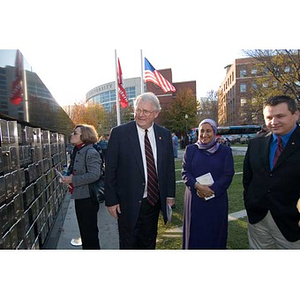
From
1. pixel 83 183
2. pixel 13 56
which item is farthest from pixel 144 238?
pixel 13 56

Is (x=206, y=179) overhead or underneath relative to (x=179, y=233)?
overhead

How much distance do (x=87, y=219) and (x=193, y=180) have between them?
1231mm

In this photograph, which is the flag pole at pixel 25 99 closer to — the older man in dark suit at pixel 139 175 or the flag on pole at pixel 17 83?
the flag on pole at pixel 17 83

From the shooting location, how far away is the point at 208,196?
2389 mm

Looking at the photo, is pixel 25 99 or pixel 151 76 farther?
pixel 151 76

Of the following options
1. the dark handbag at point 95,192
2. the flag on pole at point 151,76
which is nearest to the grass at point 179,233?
the dark handbag at point 95,192

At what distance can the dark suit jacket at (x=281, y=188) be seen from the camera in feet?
5.96

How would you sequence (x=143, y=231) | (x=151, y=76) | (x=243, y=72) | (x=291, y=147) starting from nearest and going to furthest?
(x=291, y=147) → (x=143, y=231) → (x=151, y=76) → (x=243, y=72)

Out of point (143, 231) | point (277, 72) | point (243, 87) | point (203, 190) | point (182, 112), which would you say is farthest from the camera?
point (182, 112)

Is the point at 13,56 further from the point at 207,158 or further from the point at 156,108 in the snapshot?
the point at 207,158

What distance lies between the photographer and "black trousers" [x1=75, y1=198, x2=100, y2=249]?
2.57m

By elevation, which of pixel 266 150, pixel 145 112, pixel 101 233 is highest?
Answer: pixel 145 112

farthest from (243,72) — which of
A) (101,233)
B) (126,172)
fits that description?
(126,172)

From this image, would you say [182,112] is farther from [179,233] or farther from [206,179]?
[206,179]
